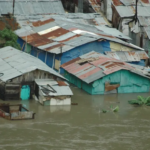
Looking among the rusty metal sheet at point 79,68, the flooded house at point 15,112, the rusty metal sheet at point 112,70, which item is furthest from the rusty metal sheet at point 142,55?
the flooded house at point 15,112

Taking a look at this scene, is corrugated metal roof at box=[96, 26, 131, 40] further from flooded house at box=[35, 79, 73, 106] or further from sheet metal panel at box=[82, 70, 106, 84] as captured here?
flooded house at box=[35, 79, 73, 106]

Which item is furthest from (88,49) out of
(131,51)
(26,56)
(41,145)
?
(41,145)

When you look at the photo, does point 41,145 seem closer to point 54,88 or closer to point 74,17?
point 54,88

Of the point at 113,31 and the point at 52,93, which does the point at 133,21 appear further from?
the point at 52,93

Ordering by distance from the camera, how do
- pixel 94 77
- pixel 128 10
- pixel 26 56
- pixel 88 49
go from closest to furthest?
pixel 94 77 → pixel 26 56 → pixel 88 49 → pixel 128 10

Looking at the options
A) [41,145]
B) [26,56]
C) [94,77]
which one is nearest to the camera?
[41,145]

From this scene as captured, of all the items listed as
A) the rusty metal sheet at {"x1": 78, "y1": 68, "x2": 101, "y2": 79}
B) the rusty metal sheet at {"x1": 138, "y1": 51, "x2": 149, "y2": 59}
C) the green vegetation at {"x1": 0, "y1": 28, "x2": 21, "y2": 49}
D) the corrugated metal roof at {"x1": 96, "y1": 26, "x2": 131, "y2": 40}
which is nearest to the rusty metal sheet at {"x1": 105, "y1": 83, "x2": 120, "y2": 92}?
the rusty metal sheet at {"x1": 78, "y1": 68, "x2": 101, "y2": 79}

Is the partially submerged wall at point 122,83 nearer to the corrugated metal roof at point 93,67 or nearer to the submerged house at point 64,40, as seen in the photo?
the corrugated metal roof at point 93,67
